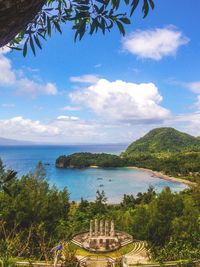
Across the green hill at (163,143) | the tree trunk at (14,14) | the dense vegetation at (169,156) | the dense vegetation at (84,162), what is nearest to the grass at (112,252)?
the tree trunk at (14,14)

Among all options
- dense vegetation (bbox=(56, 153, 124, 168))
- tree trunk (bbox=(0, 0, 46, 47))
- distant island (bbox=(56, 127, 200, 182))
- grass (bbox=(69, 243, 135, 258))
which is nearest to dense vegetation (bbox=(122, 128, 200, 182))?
distant island (bbox=(56, 127, 200, 182))

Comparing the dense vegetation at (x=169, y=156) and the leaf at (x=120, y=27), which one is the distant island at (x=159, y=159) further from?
the leaf at (x=120, y=27)

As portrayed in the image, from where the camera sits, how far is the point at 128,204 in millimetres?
33938

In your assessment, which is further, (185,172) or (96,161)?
(96,161)

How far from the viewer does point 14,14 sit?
1.01 meters

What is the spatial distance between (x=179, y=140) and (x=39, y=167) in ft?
336

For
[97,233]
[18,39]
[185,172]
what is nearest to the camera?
[18,39]

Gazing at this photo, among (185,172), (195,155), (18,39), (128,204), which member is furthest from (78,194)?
(18,39)

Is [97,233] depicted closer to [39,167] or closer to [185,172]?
[39,167]

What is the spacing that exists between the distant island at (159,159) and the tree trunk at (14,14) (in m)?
36.3

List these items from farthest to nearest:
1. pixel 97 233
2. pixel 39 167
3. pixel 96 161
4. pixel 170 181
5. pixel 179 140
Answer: pixel 179 140
pixel 96 161
pixel 170 181
pixel 39 167
pixel 97 233

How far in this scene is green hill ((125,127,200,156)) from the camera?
377ft

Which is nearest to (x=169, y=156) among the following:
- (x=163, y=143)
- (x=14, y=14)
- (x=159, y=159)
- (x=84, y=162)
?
(x=159, y=159)

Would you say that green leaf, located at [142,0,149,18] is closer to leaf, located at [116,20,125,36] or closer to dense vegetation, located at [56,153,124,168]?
leaf, located at [116,20,125,36]
